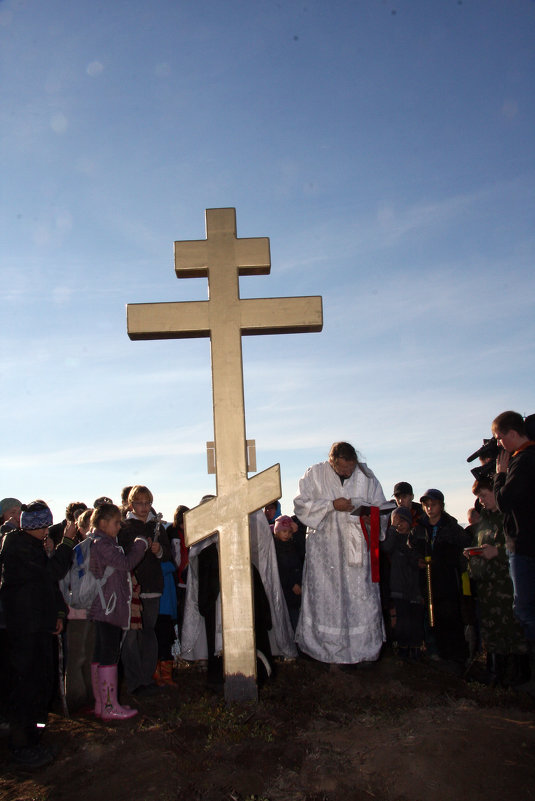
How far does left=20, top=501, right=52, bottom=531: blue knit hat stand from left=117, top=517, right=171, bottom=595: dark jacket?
133 centimetres

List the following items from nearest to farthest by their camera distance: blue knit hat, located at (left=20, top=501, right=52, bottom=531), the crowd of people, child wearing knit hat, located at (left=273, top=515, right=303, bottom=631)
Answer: the crowd of people
blue knit hat, located at (left=20, top=501, right=52, bottom=531)
child wearing knit hat, located at (left=273, top=515, right=303, bottom=631)

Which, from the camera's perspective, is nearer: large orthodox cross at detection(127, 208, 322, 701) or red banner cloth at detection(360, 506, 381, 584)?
large orthodox cross at detection(127, 208, 322, 701)

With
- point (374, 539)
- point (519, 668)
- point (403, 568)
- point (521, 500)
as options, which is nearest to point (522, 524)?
point (521, 500)

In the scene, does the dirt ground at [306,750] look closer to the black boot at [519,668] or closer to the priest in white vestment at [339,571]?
the black boot at [519,668]

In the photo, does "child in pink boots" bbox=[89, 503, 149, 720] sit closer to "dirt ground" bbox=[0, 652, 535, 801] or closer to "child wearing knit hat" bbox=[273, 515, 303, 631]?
"dirt ground" bbox=[0, 652, 535, 801]

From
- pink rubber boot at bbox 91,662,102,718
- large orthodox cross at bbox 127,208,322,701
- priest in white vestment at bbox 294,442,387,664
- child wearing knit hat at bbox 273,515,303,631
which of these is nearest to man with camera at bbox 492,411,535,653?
large orthodox cross at bbox 127,208,322,701

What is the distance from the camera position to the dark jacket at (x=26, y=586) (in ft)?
13.8

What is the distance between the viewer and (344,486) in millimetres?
5914

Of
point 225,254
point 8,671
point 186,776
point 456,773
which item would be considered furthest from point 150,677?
point 225,254

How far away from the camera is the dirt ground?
119 inches

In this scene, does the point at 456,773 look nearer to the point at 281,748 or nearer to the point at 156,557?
the point at 281,748

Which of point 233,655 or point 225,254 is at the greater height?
point 225,254

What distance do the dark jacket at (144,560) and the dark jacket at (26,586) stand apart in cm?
125

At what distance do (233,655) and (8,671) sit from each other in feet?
6.75
